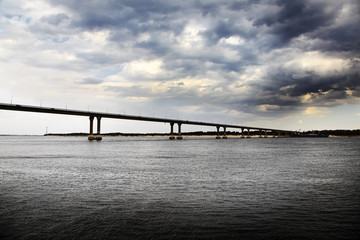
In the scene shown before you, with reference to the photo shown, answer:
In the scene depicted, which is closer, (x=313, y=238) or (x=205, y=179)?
(x=313, y=238)

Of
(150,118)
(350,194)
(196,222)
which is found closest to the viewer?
(196,222)

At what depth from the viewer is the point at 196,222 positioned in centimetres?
1387

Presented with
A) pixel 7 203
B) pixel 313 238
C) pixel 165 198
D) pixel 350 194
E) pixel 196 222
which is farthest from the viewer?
pixel 350 194

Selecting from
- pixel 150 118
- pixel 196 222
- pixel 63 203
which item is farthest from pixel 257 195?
pixel 150 118

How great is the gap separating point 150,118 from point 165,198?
171 metres

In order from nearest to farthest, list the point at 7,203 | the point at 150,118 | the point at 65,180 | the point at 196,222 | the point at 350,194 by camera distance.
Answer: the point at 196,222, the point at 7,203, the point at 350,194, the point at 65,180, the point at 150,118

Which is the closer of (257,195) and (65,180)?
(257,195)

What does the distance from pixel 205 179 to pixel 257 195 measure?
8.07 metres

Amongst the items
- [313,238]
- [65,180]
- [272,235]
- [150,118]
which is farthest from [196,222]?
[150,118]

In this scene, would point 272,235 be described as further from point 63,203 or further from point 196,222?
point 63,203

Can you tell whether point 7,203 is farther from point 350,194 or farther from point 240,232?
point 350,194

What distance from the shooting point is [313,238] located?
1186 cm

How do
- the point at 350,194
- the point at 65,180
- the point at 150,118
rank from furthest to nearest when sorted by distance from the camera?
the point at 150,118, the point at 65,180, the point at 350,194

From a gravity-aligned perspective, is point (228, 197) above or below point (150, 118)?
below
